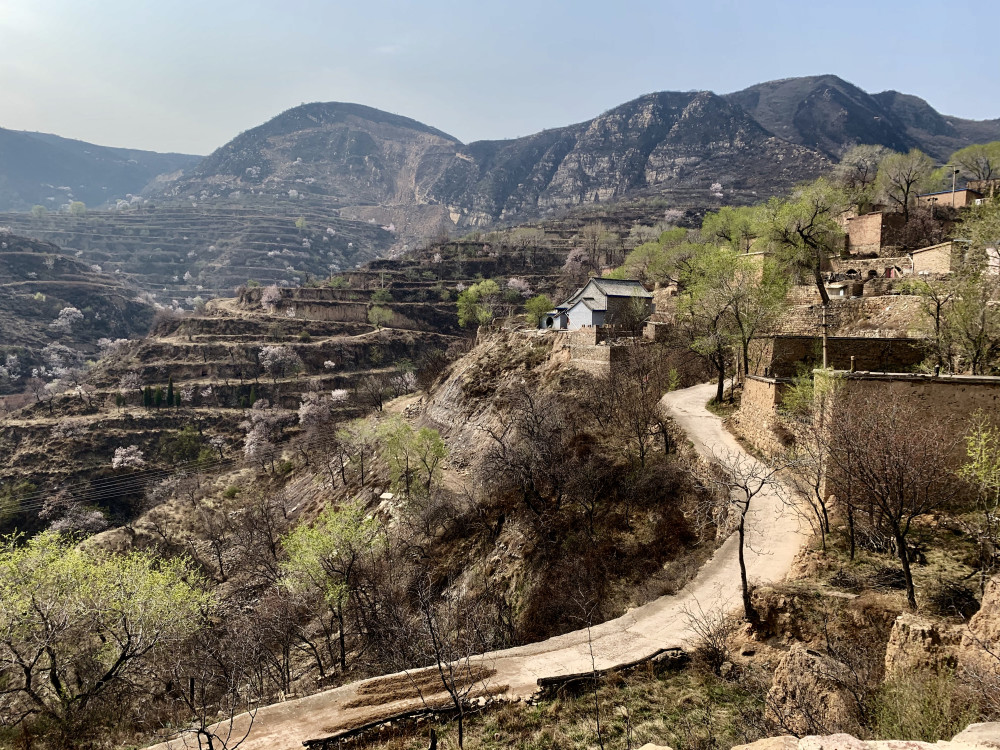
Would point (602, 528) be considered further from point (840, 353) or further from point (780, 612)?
point (840, 353)

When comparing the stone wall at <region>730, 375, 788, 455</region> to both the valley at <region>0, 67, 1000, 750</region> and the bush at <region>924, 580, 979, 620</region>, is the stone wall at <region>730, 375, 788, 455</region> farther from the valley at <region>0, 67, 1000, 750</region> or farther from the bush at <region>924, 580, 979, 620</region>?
the bush at <region>924, 580, 979, 620</region>

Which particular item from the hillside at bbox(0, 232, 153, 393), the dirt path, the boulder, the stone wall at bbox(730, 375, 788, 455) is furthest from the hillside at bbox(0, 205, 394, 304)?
the boulder

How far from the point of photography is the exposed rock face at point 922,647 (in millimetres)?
7109

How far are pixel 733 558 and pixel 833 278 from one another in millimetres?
22074

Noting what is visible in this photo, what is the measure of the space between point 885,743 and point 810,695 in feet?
15.2

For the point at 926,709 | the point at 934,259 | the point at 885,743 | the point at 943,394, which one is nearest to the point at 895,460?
the point at 926,709

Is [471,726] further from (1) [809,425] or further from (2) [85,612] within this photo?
(2) [85,612]

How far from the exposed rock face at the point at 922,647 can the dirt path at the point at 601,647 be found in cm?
415

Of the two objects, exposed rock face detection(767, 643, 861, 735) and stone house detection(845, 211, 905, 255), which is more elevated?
stone house detection(845, 211, 905, 255)

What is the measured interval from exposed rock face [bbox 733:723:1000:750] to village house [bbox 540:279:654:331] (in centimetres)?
3059

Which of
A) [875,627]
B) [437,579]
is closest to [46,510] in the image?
[437,579]

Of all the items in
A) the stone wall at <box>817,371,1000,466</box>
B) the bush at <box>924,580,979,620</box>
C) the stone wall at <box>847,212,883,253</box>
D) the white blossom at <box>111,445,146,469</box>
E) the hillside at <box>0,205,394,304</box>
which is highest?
the hillside at <box>0,205,394,304</box>

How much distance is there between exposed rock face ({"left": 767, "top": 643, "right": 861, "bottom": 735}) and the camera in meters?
7.10

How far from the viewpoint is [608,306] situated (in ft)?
116
